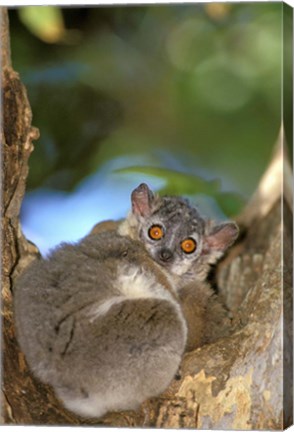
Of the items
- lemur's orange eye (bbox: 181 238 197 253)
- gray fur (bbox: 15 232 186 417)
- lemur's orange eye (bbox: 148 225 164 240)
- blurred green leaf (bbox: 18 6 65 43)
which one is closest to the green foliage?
blurred green leaf (bbox: 18 6 65 43)

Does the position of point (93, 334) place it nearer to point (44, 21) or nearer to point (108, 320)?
point (108, 320)

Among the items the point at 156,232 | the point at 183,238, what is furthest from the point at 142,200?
the point at 183,238

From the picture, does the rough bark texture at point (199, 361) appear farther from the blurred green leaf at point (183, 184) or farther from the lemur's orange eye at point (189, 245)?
the blurred green leaf at point (183, 184)

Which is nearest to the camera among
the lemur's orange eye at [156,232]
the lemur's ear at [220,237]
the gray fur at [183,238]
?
the gray fur at [183,238]

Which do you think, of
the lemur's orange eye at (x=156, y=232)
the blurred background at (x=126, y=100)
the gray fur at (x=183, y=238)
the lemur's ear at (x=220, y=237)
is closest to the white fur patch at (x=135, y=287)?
the gray fur at (x=183, y=238)

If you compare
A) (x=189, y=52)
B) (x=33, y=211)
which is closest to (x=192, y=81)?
(x=189, y=52)

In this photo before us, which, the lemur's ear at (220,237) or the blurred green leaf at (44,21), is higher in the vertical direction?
the blurred green leaf at (44,21)
